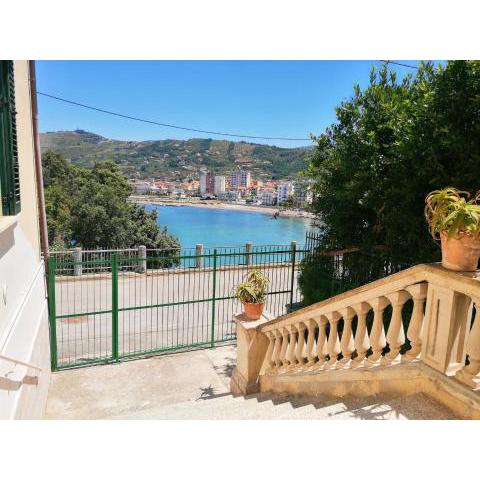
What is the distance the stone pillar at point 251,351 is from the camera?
17.0 feet

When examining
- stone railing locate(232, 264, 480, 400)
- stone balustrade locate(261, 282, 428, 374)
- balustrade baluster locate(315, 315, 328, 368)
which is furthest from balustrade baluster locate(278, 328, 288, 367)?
balustrade baluster locate(315, 315, 328, 368)

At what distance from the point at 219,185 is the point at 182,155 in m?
11.6

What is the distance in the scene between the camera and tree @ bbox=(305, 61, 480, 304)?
5039 mm

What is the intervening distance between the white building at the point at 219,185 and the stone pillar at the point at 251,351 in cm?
8623

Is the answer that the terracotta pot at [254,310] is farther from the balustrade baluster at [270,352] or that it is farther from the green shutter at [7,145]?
the green shutter at [7,145]

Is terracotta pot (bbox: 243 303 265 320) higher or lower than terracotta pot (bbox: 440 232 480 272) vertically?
lower

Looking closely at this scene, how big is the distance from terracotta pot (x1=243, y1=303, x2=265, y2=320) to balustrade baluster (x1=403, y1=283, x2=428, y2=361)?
274 centimetres

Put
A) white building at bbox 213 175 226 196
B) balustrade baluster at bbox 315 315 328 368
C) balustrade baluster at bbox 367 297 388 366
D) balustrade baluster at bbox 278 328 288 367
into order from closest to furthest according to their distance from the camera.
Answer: balustrade baluster at bbox 367 297 388 366 → balustrade baluster at bbox 315 315 328 368 → balustrade baluster at bbox 278 328 288 367 → white building at bbox 213 175 226 196

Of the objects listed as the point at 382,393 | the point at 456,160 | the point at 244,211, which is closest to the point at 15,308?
the point at 382,393

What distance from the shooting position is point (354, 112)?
23.2 ft

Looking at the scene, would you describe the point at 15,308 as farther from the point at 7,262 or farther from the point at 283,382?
the point at 283,382

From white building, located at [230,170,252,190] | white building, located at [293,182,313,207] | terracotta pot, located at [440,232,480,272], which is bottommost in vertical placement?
terracotta pot, located at [440,232,480,272]

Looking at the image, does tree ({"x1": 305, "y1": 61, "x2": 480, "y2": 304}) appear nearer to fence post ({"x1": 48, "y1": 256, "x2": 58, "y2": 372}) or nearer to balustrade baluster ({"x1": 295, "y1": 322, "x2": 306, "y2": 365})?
balustrade baluster ({"x1": 295, "y1": 322, "x2": 306, "y2": 365})

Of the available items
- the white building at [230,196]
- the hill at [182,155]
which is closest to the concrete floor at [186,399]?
the hill at [182,155]
